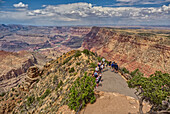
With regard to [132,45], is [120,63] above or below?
below

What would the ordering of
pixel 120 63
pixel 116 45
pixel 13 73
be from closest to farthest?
1. pixel 120 63
2. pixel 13 73
3. pixel 116 45

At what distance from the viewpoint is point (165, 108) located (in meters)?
8.95

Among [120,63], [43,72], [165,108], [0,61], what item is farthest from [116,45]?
[0,61]

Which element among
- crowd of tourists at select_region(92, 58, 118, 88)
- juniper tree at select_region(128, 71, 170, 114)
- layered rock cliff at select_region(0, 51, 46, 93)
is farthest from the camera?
layered rock cliff at select_region(0, 51, 46, 93)

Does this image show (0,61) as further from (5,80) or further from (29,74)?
(29,74)

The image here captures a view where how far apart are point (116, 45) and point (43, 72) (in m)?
93.7

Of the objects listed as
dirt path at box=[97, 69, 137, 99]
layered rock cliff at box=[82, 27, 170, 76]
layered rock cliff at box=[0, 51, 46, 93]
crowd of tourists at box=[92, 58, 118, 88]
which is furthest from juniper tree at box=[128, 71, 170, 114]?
layered rock cliff at box=[0, 51, 46, 93]

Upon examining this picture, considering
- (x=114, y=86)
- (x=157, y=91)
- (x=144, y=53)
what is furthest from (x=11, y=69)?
(x=157, y=91)

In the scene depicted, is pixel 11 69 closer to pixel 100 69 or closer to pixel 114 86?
pixel 100 69

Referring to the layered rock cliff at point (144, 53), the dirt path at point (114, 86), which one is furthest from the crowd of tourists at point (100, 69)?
the layered rock cliff at point (144, 53)

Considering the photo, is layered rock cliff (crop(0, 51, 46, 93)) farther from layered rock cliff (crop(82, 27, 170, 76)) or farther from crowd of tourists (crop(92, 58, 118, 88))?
layered rock cliff (crop(82, 27, 170, 76))

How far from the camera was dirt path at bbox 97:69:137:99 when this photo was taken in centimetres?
1736

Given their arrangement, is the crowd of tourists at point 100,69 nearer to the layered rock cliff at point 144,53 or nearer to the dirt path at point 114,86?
the dirt path at point 114,86

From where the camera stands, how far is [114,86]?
1867 centimetres
